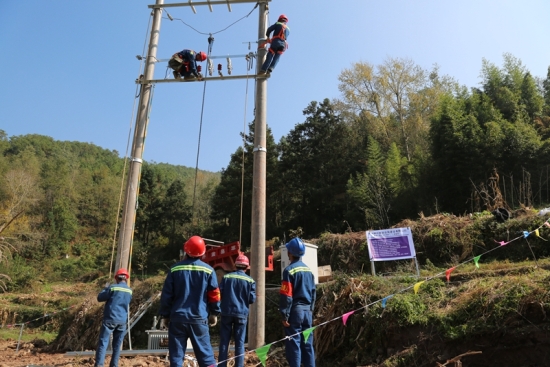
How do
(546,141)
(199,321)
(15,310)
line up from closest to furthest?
(199,321) → (546,141) → (15,310)

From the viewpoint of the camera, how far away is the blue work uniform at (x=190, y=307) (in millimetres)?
4805

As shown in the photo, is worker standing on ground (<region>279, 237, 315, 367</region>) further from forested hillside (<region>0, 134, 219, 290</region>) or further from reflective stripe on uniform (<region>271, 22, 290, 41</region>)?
forested hillside (<region>0, 134, 219, 290</region>)

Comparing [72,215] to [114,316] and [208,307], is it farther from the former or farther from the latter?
[208,307]

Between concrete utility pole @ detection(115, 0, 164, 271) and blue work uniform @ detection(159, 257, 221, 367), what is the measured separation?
3863mm

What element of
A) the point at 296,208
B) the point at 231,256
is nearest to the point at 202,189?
the point at 296,208

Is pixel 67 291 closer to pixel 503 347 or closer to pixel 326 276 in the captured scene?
pixel 326 276

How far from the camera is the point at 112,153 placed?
283ft

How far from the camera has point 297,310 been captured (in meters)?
5.77

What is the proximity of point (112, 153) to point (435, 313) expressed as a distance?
8694 centimetres

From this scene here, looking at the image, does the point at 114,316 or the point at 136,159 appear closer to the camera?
the point at 114,316

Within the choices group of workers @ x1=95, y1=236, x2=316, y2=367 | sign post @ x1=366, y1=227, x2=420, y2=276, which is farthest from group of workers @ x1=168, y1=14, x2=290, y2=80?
sign post @ x1=366, y1=227, x2=420, y2=276

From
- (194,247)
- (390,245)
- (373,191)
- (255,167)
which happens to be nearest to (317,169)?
(373,191)

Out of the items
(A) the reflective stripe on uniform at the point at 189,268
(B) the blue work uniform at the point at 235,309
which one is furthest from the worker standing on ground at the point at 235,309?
(A) the reflective stripe on uniform at the point at 189,268

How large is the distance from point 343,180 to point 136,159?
25.7 m
